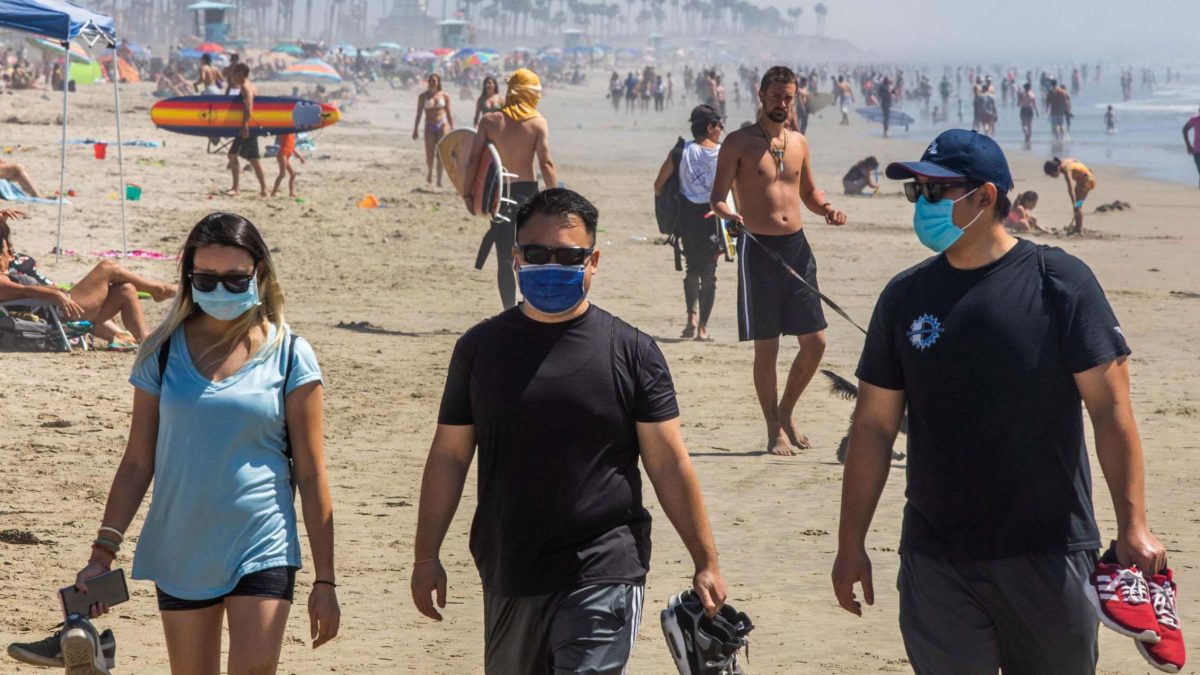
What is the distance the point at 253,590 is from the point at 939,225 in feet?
5.54

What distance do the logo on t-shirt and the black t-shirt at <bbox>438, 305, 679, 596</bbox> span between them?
1.78 feet

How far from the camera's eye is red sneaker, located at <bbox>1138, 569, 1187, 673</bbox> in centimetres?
320

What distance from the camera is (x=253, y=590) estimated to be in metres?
3.43

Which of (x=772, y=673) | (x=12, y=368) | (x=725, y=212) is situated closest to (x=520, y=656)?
(x=772, y=673)

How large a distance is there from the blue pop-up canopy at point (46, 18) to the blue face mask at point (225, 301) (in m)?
8.98

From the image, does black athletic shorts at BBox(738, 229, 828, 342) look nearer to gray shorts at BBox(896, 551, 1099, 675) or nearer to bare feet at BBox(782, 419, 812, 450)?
bare feet at BBox(782, 419, 812, 450)

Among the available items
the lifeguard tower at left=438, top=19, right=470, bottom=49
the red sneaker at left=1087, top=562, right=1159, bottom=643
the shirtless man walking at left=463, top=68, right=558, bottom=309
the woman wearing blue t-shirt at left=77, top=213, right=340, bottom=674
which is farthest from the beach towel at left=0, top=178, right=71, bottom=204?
the lifeguard tower at left=438, top=19, right=470, bottom=49

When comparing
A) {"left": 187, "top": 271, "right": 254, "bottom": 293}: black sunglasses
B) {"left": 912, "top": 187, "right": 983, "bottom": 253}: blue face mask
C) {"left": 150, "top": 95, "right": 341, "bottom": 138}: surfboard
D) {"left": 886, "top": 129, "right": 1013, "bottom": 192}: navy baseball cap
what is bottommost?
{"left": 150, "top": 95, "right": 341, "bottom": 138}: surfboard

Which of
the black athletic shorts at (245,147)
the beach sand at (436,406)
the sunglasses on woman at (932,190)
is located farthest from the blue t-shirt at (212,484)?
the black athletic shorts at (245,147)

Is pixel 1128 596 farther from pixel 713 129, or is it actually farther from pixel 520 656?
pixel 713 129

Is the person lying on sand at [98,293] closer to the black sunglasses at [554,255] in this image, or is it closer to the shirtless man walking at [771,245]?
the shirtless man walking at [771,245]

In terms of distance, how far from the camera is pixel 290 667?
16.6 feet

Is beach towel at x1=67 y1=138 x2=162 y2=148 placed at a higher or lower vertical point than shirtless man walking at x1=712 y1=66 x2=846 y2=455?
lower

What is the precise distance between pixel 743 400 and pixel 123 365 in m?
3.84
